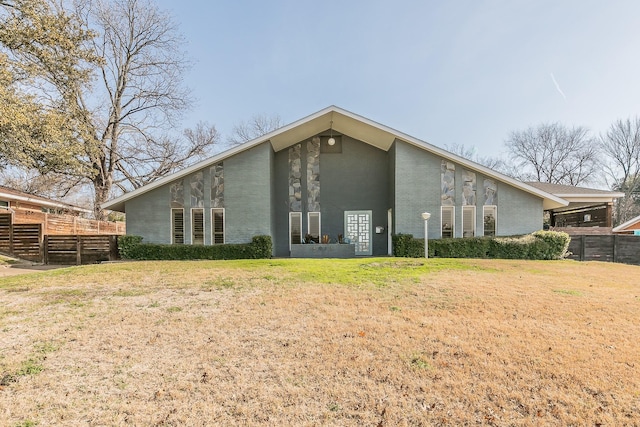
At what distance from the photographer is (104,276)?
8.69m

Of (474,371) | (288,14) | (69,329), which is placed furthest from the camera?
(288,14)

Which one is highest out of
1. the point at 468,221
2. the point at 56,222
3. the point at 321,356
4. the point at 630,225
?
the point at 56,222

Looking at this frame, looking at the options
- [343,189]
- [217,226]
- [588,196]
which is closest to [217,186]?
[217,226]

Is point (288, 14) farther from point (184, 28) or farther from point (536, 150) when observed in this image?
point (536, 150)

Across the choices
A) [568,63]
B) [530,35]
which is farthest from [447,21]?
[568,63]

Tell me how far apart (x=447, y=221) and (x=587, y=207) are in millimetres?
10897

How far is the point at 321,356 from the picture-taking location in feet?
11.8

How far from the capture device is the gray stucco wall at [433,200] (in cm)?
1380

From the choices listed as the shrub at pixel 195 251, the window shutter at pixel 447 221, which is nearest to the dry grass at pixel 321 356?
the shrub at pixel 195 251

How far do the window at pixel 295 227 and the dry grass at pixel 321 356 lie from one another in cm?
869

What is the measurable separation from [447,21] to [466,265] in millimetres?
9957

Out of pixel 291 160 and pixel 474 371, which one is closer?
pixel 474 371

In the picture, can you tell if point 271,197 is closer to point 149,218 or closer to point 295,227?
point 295,227

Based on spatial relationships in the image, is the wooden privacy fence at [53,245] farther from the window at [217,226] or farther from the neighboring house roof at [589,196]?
the neighboring house roof at [589,196]
